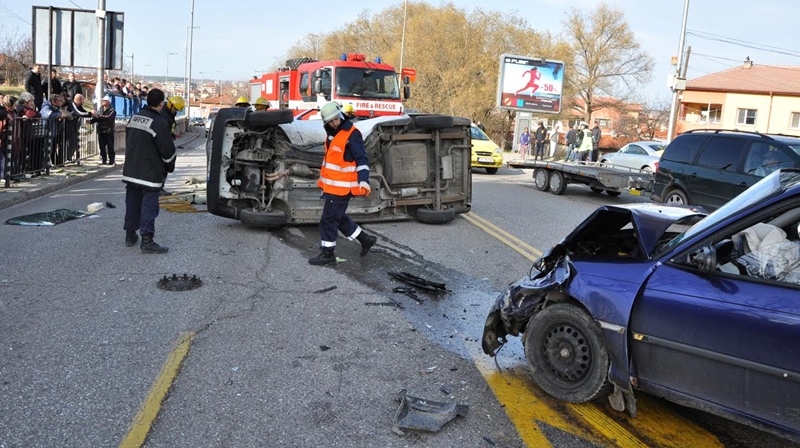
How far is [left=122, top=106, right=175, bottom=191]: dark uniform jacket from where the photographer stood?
755 centimetres

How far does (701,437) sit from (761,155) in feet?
27.6

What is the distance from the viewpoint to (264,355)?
4680 millimetres

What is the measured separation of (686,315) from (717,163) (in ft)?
29.1

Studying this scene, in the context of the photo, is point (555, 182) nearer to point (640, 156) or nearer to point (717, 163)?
point (717, 163)

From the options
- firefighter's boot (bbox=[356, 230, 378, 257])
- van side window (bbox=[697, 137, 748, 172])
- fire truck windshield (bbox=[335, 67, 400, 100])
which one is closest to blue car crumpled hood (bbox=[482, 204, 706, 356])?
firefighter's boot (bbox=[356, 230, 378, 257])

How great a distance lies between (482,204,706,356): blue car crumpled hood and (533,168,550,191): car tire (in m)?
11.6

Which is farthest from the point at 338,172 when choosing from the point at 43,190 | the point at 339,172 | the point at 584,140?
the point at 584,140

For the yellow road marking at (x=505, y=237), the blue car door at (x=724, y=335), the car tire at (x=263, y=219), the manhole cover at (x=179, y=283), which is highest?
the blue car door at (x=724, y=335)

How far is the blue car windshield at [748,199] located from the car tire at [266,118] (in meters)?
5.94

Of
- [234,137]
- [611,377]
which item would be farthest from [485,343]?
[234,137]

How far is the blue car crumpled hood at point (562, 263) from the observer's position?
4127 mm

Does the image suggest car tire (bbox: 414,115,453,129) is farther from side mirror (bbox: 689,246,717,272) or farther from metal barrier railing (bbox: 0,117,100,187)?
metal barrier railing (bbox: 0,117,100,187)

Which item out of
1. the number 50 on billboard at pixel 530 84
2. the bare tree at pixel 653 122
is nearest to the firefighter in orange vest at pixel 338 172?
the number 50 on billboard at pixel 530 84

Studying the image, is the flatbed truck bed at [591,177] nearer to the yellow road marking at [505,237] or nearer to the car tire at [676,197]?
the car tire at [676,197]
